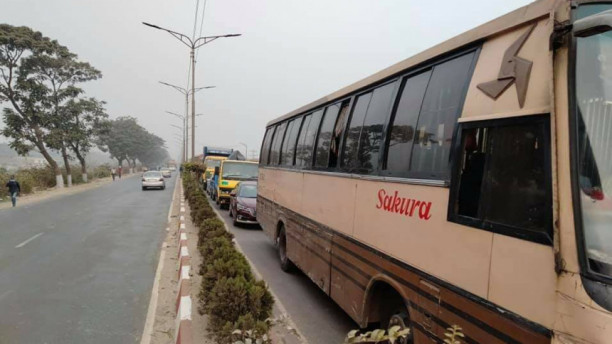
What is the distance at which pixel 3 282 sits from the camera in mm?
6645

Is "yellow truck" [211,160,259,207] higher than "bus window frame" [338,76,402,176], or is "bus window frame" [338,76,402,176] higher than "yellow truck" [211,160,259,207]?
"bus window frame" [338,76,402,176]

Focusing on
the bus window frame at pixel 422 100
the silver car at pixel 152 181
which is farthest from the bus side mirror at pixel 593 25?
the silver car at pixel 152 181

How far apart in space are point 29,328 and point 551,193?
557 centimetres

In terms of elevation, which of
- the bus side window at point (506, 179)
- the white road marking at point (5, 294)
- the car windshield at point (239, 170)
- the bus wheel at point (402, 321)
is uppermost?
the bus side window at point (506, 179)

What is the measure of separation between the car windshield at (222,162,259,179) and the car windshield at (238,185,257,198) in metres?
4.44

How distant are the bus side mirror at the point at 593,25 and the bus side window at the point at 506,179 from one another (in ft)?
1.42

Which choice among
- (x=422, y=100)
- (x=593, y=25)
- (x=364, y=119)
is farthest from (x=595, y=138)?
(x=364, y=119)

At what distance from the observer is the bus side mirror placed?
1728mm

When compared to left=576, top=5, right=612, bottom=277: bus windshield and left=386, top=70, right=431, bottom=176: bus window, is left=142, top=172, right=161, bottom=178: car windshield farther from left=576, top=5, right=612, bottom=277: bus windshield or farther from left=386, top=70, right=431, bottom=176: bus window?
left=576, top=5, right=612, bottom=277: bus windshield

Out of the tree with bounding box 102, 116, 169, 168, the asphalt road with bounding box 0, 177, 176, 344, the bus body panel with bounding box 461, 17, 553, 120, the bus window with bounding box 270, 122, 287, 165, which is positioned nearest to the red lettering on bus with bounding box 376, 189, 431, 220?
the bus body panel with bounding box 461, 17, 553, 120

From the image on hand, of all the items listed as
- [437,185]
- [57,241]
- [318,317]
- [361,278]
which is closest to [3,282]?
[57,241]

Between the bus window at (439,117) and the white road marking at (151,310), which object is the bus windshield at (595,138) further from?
the white road marking at (151,310)

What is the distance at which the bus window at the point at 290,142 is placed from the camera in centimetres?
761

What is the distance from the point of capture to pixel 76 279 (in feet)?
22.7
